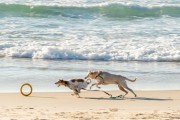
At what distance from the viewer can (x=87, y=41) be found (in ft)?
61.5

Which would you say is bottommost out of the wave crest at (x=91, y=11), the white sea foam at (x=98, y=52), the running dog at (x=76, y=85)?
the running dog at (x=76, y=85)

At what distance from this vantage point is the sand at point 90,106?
916 centimetres

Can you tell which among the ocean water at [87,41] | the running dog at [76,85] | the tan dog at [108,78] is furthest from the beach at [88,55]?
the tan dog at [108,78]

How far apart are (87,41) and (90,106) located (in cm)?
858

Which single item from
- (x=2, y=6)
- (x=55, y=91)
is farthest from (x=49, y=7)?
(x=55, y=91)

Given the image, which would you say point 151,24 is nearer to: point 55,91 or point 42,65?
point 42,65

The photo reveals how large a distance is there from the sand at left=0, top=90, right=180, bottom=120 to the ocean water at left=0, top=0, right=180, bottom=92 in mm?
880

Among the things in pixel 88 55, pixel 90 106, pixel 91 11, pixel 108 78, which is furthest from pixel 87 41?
pixel 90 106

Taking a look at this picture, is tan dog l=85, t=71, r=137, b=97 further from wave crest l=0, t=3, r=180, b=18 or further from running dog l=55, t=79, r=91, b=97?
wave crest l=0, t=3, r=180, b=18

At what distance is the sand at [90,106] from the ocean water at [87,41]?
2.89 feet

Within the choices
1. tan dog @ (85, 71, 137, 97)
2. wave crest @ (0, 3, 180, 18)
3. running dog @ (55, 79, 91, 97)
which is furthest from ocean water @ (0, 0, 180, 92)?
tan dog @ (85, 71, 137, 97)

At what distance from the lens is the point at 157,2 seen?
95.7 feet

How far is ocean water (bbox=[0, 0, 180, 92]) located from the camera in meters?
13.8

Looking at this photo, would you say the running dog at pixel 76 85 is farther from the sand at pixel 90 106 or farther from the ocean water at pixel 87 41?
the ocean water at pixel 87 41
